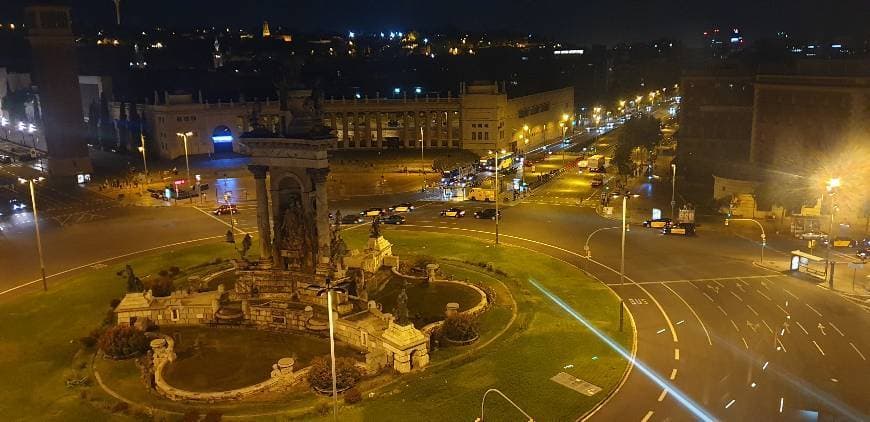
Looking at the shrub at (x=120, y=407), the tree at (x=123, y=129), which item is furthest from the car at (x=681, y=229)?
the tree at (x=123, y=129)

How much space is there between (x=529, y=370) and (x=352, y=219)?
49.1 m

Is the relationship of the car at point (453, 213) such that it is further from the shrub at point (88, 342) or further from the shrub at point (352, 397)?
the shrub at point (352, 397)

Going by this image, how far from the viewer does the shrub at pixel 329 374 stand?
123 feet

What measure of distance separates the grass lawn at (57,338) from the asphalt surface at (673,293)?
16.3 feet

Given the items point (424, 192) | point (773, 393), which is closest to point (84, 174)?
point (424, 192)

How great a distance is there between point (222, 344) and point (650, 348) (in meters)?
28.5

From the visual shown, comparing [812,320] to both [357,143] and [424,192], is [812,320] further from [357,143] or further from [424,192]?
[357,143]

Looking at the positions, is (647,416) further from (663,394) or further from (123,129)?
(123,129)

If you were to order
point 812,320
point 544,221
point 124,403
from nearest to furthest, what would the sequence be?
point 124,403, point 812,320, point 544,221

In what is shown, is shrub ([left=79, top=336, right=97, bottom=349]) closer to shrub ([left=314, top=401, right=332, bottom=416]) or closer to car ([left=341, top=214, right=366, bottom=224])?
shrub ([left=314, top=401, right=332, bottom=416])

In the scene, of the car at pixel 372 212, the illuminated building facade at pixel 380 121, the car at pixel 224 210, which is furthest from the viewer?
the illuminated building facade at pixel 380 121

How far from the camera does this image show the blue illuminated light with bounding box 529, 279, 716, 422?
35.5 m

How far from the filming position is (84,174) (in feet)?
395

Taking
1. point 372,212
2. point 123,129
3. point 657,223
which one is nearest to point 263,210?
point 372,212
